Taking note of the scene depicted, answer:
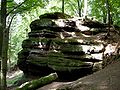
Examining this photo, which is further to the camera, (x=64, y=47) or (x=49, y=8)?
(x=49, y=8)

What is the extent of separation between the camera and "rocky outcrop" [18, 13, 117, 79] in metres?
14.8

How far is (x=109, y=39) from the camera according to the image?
54.1 feet

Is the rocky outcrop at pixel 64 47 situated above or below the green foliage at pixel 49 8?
below

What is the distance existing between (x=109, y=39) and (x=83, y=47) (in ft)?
8.27

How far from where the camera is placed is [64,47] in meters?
16.0

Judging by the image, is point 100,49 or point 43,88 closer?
point 43,88

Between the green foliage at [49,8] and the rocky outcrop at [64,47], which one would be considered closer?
the rocky outcrop at [64,47]

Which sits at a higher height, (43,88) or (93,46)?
(93,46)

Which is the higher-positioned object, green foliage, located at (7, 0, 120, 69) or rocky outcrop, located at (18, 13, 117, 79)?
green foliage, located at (7, 0, 120, 69)

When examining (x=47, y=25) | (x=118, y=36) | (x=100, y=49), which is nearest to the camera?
(x=100, y=49)

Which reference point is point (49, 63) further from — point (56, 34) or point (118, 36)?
point (118, 36)

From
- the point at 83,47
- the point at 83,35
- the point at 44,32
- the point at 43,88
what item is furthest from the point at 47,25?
the point at 43,88

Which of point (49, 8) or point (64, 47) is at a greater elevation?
point (49, 8)

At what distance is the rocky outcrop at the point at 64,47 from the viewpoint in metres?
14.8
